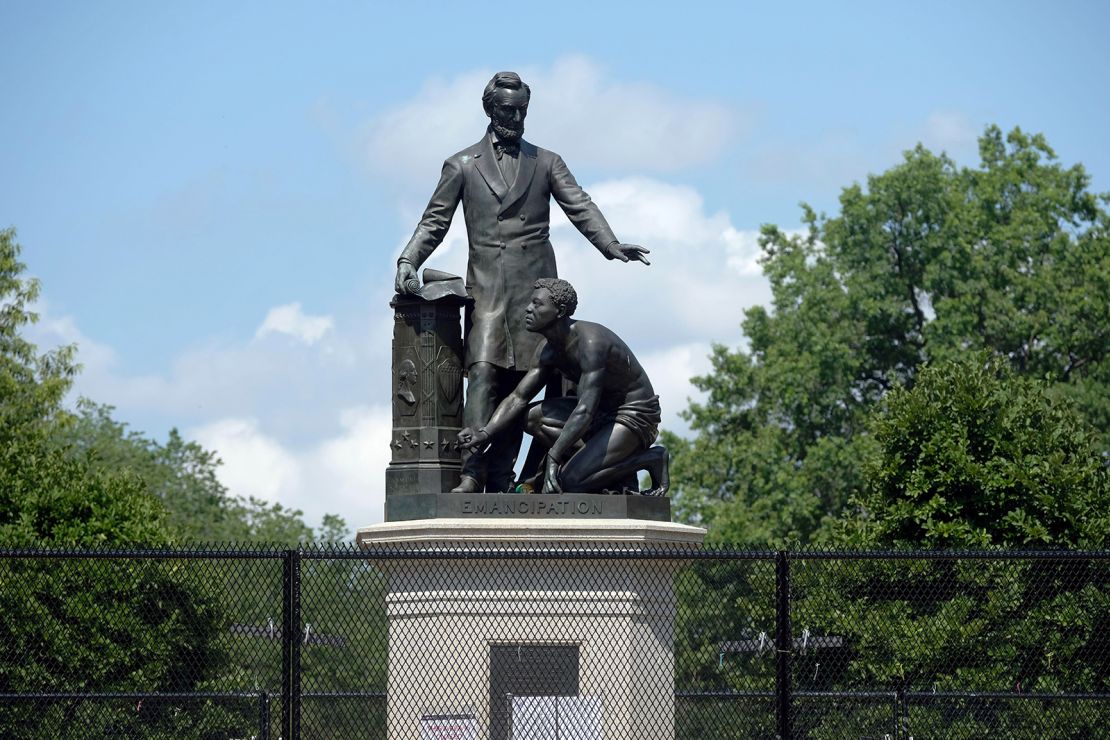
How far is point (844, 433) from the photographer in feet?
112

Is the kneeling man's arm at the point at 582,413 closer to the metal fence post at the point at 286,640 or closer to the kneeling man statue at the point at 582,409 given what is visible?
the kneeling man statue at the point at 582,409

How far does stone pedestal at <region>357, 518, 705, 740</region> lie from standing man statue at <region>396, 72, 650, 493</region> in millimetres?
841

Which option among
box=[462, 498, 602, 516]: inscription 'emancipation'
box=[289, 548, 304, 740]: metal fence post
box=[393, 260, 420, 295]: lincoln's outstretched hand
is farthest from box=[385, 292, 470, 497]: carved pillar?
box=[289, 548, 304, 740]: metal fence post

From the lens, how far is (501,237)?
13.5 meters

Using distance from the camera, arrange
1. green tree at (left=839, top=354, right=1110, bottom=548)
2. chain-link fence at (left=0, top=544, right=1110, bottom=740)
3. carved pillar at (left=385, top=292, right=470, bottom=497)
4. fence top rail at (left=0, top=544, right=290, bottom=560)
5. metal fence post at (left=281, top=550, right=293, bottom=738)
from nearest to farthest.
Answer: fence top rail at (left=0, top=544, right=290, bottom=560), metal fence post at (left=281, top=550, right=293, bottom=738), chain-link fence at (left=0, top=544, right=1110, bottom=740), carved pillar at (left=385, top=292, right=470, bottom=497), green tree at (left=839, top=354, right=1110, bottom=548)

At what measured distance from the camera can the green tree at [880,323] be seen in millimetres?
32656

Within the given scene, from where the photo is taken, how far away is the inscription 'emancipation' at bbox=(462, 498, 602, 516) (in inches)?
496

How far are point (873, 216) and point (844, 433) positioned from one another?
4.31 m

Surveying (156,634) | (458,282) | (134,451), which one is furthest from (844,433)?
(134,451)

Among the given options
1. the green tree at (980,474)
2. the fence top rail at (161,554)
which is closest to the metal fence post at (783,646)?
→ the fence top rail at (161,554)

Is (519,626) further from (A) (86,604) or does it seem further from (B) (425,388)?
(A) (86,604)

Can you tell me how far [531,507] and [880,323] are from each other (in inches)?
898

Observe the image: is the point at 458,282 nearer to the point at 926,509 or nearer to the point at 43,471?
the point at 926,509

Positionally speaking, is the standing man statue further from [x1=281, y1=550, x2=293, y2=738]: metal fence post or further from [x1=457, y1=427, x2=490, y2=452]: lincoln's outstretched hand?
[x1=281, y1=550, x2=293, y2=738]: metal fence post
